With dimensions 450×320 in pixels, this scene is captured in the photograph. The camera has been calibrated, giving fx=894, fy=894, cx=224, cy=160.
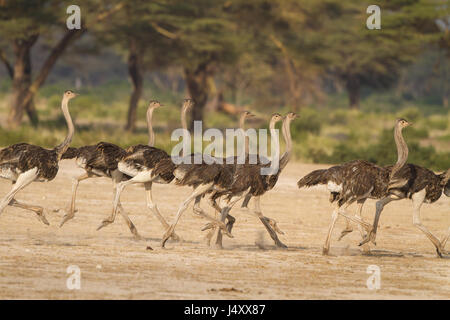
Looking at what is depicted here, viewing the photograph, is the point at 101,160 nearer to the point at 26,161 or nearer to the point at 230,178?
the point at 26,161

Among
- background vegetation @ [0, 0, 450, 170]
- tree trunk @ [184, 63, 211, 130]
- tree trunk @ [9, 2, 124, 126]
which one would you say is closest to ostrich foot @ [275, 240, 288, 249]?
background vegetation @ [0, 0, 450, 170]

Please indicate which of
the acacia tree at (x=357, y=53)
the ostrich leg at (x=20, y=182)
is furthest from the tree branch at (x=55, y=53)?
the ostrich leg at (x=20, y=182)

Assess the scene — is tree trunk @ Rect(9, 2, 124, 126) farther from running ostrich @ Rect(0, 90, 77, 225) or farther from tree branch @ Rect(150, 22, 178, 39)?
running ostrich @ Rect(0, 90, 77, 225)

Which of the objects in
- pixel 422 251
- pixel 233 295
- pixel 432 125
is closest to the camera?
pixel 233 295

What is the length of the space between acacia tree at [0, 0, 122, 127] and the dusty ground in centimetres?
1151

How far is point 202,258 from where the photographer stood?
8.91m

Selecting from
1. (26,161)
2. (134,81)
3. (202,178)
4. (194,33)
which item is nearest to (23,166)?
(26,161)

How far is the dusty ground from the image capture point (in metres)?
7.30

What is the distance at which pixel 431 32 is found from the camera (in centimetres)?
2722

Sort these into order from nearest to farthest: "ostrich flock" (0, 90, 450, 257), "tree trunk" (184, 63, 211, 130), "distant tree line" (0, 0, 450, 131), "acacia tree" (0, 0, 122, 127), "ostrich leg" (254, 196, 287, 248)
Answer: "ostrich flock" (0, 90, 450, 257) → "ostrich leg" (254, 196, 287, 248) → "acacia tree" (0, 0, 122, 127) → "distant tree line" (0, 0, 450, 131) → "tree trunk" (184, 63, 211, 130)

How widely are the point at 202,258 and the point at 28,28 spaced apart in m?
17.1
